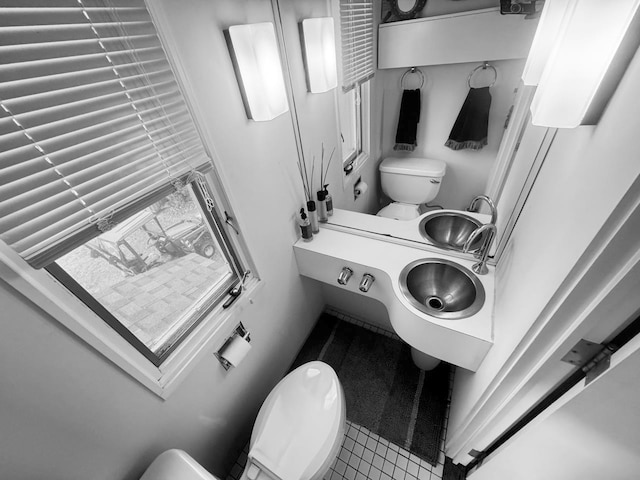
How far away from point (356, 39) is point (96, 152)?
1.17 metres

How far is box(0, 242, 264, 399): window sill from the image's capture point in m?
0.49

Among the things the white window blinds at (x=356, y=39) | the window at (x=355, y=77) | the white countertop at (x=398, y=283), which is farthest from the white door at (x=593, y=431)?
the white window blinds at (x=356, y=39)

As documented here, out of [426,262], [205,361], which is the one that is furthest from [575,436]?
[205,361]

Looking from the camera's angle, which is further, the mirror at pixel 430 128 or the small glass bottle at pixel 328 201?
the small glass bottle at pixel 328 201

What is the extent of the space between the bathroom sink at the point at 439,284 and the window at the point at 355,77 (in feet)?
2.23

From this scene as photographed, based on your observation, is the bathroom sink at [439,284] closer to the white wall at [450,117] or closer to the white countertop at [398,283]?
the white countertop at [398,283]

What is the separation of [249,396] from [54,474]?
2.61ft

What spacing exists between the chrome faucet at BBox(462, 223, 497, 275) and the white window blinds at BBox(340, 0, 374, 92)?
886 mm

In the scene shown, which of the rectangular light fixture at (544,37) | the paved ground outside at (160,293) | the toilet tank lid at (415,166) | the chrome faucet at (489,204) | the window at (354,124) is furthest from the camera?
the window at (354,124)

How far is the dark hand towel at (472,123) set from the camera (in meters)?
0.98

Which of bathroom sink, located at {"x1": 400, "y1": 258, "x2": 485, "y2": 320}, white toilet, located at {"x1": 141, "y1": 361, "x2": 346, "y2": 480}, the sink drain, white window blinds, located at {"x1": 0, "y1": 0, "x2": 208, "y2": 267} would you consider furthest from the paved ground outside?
the sink drain

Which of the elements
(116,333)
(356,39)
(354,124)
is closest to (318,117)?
(354,124)

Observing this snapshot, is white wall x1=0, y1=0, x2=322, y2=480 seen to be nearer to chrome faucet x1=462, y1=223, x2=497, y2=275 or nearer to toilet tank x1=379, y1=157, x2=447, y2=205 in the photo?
toilet tank x1=379, y1=157, x2=447, y2=205

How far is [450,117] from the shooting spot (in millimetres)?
1077
